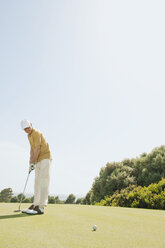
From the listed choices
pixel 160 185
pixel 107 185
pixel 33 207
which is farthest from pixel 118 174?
pixel 33 207

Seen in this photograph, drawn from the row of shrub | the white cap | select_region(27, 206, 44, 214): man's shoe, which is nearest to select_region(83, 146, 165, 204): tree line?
the row of shrub

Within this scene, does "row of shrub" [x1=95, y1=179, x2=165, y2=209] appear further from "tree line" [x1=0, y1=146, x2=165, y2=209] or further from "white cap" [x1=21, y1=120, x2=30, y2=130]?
"tree line" [x1=0, y1=146, x2=165, y2=209]

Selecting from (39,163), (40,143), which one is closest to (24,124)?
(40,143)

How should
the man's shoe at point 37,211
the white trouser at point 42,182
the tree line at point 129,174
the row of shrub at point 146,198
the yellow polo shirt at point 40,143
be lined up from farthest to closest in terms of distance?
the tree line at point 129,174 → the row of shrub at point 146,198 → the yellow polo shirt at point 40,143 → the white trouser at point 42,182 → the man's shoe at point 37,211

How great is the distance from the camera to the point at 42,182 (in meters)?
6.13

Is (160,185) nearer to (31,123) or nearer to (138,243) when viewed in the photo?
(31,123)

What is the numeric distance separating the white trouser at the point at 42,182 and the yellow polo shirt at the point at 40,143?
151 mm

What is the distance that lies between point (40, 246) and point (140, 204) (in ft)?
31.8

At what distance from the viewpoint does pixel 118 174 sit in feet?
87.1

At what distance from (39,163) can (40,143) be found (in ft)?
2.08

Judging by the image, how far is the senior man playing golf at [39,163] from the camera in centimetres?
607

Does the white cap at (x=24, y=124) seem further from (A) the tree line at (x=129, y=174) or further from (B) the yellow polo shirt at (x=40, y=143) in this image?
(A) the tree line at (x=129, y=174)

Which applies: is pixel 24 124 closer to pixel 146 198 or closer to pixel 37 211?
pixel 37 211

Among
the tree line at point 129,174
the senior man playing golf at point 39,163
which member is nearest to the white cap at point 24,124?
the senior man playing golf at point 39,163
